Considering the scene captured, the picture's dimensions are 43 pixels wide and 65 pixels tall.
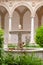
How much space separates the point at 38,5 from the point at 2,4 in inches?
113

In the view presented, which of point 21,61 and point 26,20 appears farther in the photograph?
point 26,20

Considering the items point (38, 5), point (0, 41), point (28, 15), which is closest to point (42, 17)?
point (28, 15)

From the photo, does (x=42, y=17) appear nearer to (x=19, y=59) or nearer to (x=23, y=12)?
(x=23, y=12)

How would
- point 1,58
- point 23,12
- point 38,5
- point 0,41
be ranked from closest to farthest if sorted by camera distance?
point 1,58
point 0,41
point 38,5
point 23,12

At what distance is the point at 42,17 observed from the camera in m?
25.9

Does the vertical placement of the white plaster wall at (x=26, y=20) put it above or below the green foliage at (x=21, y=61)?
above

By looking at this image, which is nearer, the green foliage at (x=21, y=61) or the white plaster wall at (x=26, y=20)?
the green foliage at (x=21, y=61)

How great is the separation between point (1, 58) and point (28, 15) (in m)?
20.3

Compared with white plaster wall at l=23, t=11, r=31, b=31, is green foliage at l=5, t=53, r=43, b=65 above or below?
below

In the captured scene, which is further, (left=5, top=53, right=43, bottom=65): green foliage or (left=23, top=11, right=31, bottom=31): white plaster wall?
(left=23, top=11, right=31, bottom=31): white plaster wall

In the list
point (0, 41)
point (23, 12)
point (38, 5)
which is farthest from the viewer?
point (23, 12)

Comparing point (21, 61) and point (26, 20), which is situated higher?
point (26, 20)

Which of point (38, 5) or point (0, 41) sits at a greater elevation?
point (38, 5)

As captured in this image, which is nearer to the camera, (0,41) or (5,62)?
(5,62)
